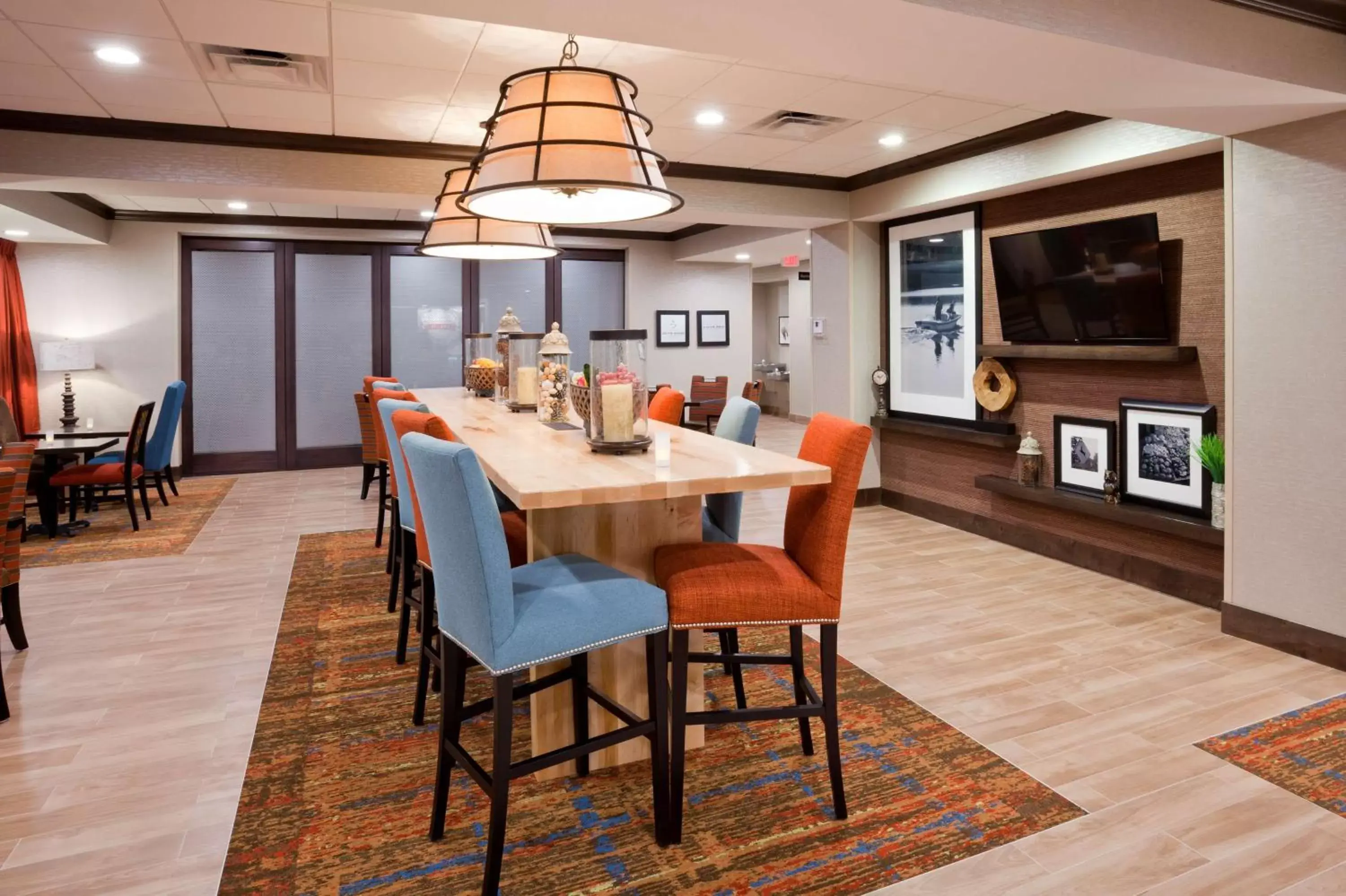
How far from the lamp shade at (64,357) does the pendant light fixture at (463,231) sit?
6099 mm

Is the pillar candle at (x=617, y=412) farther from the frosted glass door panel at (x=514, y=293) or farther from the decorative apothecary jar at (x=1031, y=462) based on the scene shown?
the frosted glass door panel at (x=514, y=293)

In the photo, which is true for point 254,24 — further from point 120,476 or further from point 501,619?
point 120,476

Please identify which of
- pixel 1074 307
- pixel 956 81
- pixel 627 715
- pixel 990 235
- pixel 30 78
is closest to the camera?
pixel 627 715

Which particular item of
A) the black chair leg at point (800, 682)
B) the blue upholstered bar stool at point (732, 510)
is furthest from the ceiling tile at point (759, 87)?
the black chair leg at point (800, 682)

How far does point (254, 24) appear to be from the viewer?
3.35 meters

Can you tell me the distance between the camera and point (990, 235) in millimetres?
5762

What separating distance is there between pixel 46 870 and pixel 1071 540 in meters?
5.07

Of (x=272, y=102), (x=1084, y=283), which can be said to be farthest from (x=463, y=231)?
(x=1084, y=283)

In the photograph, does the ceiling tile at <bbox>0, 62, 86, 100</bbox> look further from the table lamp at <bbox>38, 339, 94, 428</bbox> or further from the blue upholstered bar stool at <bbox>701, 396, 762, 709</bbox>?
the table lamp at <bbox>38, 339, 94, 428</bbox>

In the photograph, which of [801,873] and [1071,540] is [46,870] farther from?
[1071,540]

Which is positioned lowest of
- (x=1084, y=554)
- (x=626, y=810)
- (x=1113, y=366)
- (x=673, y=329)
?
(x=626, y=810)

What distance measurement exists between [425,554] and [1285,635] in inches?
143

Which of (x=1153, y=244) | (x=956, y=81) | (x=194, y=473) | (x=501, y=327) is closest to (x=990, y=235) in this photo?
(x=1153, y=244)

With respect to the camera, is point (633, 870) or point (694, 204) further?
point (694, 204)
